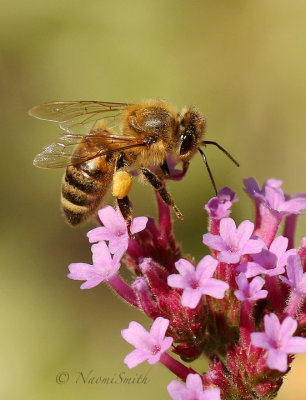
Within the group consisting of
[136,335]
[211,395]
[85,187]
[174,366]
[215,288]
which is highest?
[85,187]

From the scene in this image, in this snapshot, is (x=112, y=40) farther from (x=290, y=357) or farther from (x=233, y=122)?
(x=290, y=357)

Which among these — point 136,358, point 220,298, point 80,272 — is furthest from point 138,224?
point 136,358

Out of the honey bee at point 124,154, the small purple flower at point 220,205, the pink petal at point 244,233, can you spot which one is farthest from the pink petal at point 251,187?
the pink petal at point 244,233

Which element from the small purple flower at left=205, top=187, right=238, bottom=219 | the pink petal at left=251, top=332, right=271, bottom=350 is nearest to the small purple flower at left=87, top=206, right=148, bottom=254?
the small purple flower at left=205, top=187, right=238, bottom=219

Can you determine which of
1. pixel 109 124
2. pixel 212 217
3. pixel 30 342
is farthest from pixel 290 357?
pixel 30 342

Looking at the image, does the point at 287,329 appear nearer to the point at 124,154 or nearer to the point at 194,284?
the point at 194,284
